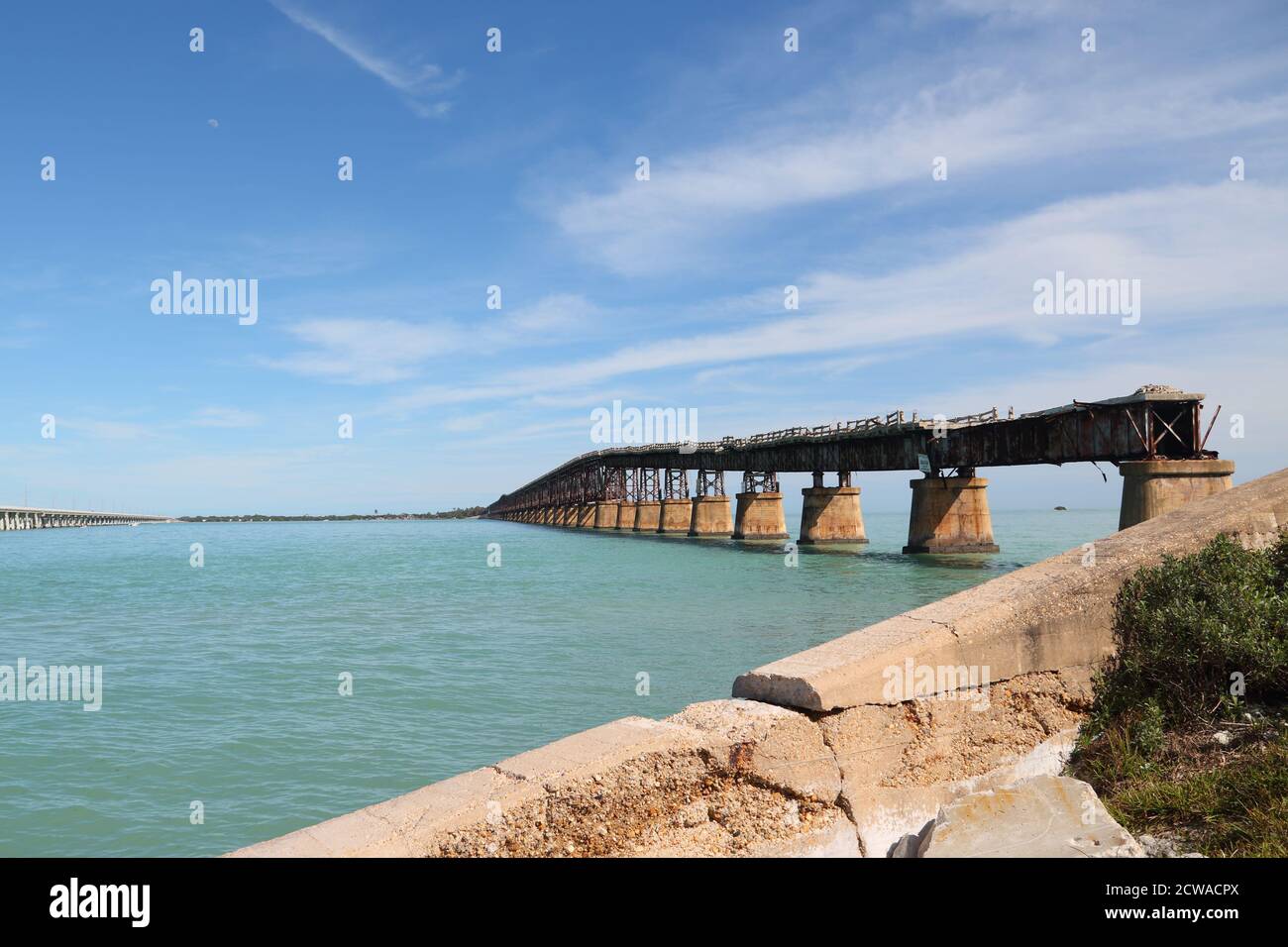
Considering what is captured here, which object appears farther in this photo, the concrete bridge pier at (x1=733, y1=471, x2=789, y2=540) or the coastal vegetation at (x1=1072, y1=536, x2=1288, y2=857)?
the concrete bridge pier at (x1=733, y1=471, x2=789, y2=540)

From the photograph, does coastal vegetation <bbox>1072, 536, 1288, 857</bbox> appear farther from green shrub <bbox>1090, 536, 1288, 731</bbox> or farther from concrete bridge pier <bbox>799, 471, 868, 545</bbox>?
concrete bridge pier <bbox>799, 471, 868, 545</bbox>

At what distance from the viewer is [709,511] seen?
87.6 metres

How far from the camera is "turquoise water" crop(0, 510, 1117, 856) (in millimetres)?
9984

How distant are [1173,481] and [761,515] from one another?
46.5 m

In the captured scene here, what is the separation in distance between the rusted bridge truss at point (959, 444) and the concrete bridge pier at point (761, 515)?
3.51 ft

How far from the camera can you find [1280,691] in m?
5.89

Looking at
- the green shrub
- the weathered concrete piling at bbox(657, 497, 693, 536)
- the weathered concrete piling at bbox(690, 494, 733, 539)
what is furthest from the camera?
the weathered concrete piling at bbox(657, 497, 693, 536)

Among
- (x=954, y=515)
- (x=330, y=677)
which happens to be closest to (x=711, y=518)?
(x=954, y=515)

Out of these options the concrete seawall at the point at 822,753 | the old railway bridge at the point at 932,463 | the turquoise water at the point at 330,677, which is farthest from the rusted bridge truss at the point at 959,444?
the concrete seawall at the point at 822,753

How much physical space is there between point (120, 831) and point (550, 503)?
143 m

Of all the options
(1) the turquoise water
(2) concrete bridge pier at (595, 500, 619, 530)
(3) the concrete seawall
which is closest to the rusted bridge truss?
(1) the turquoise water

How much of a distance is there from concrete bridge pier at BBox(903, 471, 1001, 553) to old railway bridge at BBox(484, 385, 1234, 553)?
0.06 meters
